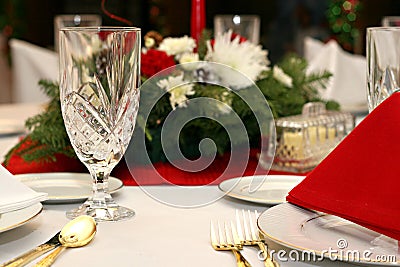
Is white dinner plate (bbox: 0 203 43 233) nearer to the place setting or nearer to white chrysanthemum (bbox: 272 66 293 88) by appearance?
the place setting

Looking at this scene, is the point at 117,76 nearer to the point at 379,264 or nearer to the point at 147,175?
the point at 147,175

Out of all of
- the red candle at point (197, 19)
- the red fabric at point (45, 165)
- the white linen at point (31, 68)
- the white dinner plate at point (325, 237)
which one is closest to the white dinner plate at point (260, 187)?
the white dinner plate at point (325, 237)

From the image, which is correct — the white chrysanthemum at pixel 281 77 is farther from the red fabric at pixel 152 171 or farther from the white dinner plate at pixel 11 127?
the white dinner plate at pixel 11 127

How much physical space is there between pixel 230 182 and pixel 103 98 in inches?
10.5

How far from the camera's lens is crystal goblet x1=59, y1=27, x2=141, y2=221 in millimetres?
955

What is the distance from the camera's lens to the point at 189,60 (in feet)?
4.50

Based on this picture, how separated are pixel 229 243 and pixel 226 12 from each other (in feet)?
18.4

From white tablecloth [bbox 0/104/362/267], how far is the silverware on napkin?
2 centimetres

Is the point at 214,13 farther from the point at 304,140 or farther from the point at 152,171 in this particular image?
the point at 152,171

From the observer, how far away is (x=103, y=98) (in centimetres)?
98

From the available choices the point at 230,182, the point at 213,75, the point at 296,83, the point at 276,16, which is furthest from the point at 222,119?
the point at 276,16

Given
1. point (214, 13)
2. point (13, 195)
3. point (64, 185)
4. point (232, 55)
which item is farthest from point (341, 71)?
point (214, 13)

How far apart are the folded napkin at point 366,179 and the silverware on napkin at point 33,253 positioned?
0.30 m

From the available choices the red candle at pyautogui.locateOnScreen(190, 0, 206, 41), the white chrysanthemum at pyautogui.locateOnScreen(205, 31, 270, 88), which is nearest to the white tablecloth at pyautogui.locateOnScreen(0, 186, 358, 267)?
the white chrysanthemum at pyautogui.locateOnScreen(205, 31, 270, 88)
